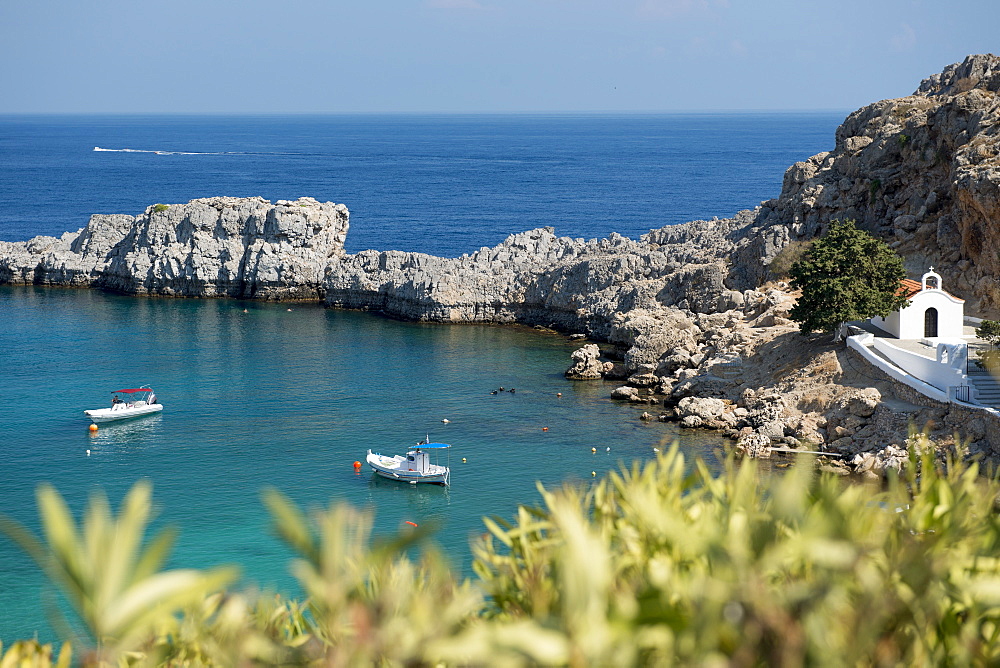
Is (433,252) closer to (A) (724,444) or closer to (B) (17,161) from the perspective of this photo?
(A) (724,444)

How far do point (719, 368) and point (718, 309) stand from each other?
7631mm

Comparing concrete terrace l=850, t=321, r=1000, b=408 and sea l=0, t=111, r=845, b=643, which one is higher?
concrete terrace l=850, t=321, r=1000, b=408

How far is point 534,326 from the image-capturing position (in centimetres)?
5784

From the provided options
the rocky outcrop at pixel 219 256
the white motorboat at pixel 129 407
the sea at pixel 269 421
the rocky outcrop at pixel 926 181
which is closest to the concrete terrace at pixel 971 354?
the rocky outcrop at pixel 926 181

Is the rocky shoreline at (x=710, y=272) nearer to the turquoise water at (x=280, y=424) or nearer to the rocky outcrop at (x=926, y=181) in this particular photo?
the rocky outcrop at (x=926, y=181)

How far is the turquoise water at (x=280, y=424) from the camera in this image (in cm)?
2997

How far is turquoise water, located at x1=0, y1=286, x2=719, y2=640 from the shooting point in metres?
30.0

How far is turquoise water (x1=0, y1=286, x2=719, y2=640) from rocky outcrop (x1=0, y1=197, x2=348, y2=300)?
7616mm

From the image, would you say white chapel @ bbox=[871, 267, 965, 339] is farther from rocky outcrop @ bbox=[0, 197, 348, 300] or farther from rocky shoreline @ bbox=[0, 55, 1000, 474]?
rocky outcrop @ bbox=[0, 197, 348, 300]

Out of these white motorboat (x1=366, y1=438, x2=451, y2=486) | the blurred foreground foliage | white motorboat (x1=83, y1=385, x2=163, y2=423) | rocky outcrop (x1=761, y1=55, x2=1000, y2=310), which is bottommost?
white motorboat (x1=366, y1=438, x2=451, y2=486)

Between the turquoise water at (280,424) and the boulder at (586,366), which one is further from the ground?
the boulder at (586,366)

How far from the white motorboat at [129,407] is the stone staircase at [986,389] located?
3158 centimetres

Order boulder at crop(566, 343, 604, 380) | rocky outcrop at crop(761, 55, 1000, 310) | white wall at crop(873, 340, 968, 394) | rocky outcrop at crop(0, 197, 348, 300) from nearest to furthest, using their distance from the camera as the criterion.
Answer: white wall at crop(873, 340, 968, 394)
rocky outcrop at crop(761, 55, 1000, 310)
boulder at crop(566, 343, 604, 380)
rocky outcrop at crop(0, 197, 348, 300)

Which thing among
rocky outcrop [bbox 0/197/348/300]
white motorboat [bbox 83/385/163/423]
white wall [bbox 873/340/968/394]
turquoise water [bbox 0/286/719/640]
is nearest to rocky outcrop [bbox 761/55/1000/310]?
white wall [bbox 873/340/968/394]
